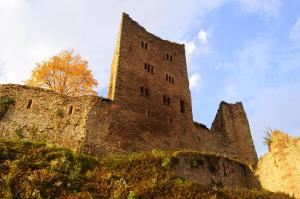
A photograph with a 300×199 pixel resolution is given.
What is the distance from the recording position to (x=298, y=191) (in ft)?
61.0

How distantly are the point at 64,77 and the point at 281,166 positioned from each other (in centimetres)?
2170

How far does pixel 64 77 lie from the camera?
32.9 meters

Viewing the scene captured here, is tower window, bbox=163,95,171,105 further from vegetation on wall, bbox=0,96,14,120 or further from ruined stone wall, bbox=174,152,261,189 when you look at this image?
vegetation on wall, bbox=0,96,14,120

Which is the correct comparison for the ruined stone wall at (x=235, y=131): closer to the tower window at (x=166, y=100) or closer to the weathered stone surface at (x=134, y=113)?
the weathered stone surface at (x=134, y=113)

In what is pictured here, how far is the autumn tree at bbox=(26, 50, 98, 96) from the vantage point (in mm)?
32375

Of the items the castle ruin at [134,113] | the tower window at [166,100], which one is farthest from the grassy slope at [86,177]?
the tower window at [166,100]

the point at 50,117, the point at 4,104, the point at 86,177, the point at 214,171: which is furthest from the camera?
the point at 50,117

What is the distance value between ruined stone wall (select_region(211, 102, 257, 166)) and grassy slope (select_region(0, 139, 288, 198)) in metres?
12.1

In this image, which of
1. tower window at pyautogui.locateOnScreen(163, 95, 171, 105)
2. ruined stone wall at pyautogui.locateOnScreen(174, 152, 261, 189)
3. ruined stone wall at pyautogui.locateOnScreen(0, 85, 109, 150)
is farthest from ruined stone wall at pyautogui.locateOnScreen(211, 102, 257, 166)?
ruined stone wall at pyautogui.locateOnScreen(0, 85, 109, 150)

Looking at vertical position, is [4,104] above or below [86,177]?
above

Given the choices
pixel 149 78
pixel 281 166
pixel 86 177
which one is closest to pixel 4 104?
pixel 86 177

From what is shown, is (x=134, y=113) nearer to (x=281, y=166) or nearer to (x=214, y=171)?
(x=214, y=171)

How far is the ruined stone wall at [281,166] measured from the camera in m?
19.2

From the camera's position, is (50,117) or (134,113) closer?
(50,117)
